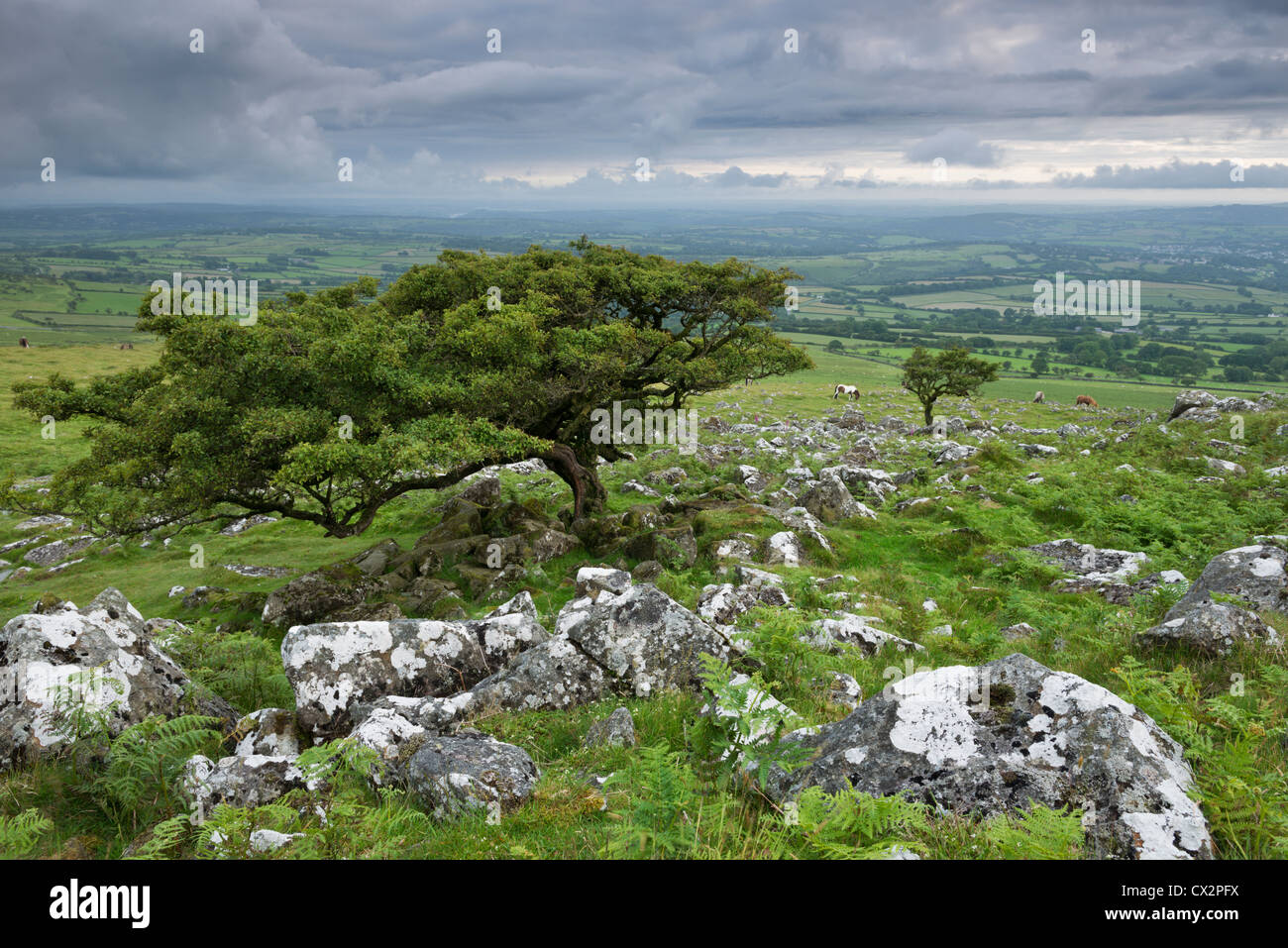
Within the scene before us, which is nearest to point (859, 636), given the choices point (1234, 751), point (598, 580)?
point (598, 580)

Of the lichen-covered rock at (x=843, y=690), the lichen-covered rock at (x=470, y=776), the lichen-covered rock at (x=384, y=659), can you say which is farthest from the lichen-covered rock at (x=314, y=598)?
the lichen-covered rock at (x=843, y=690)

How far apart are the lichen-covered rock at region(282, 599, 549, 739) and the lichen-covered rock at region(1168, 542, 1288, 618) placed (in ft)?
37.4

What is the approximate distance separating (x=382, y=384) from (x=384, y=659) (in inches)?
404

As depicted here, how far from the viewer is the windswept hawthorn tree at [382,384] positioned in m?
17.0

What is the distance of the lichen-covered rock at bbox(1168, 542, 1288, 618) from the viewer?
1069 centimetres

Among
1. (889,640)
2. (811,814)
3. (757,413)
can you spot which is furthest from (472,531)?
(757,413)

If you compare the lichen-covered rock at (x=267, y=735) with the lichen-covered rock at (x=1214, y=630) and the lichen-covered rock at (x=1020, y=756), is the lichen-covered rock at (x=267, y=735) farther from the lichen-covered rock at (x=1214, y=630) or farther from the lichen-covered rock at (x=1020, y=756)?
the lichen-covered rock at (x=1214, y=630)

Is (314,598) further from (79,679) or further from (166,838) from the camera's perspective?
(166,838)

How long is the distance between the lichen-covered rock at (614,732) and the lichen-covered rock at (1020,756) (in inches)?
80.7

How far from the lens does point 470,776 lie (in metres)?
6.43

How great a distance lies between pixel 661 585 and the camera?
59.7 feet

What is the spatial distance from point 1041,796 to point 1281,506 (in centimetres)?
2051
